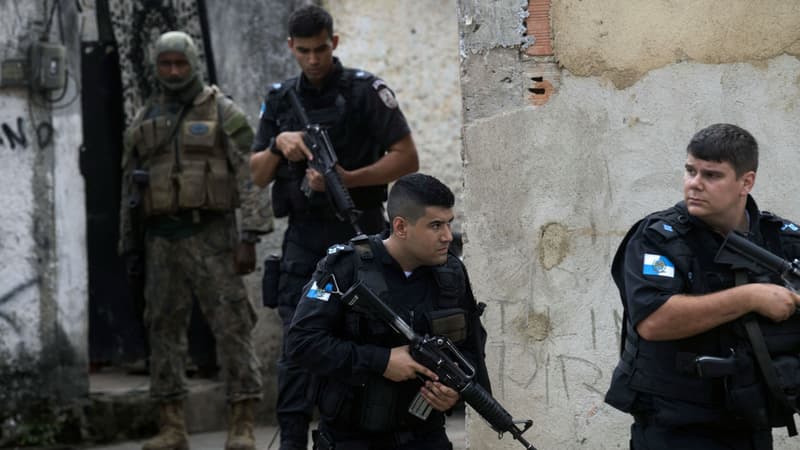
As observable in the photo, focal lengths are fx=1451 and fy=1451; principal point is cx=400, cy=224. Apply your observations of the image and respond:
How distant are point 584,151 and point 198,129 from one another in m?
2.23

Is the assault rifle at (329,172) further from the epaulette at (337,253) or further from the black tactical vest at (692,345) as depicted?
the black tactical vest at (692,345)


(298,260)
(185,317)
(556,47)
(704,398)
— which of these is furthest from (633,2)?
(185,317)

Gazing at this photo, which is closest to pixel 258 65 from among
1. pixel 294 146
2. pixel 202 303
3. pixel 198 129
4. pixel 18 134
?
pixel 198 129

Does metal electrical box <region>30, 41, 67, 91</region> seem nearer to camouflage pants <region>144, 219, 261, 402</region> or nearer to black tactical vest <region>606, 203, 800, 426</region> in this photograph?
camouflage pants <region>144, 219, 261, 402</region>

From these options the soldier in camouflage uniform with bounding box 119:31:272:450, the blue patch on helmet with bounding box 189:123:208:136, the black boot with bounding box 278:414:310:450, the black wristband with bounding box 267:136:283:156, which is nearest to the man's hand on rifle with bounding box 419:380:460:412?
the black boot with bounding box 278:414:310:450

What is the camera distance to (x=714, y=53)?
5609 millimetres

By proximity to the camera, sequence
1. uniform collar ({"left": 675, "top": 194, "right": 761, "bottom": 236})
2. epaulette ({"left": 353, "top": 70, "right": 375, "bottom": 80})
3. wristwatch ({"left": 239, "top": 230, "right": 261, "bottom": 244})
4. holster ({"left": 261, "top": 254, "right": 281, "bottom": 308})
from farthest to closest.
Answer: wristwatch ({"left": 239, "top": 230, "right": 261, "bottom": 244}), epaulette ({"left": 353, "top": 70, "right": 375, "bottom": 80}), holster ({"left": 261, "top": 254, "right": 281, "bottom": 308}), uniform collar ({"left": 675, "top": 194, "right": 761, "bottom": 236})

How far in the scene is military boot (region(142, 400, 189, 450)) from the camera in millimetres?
7195

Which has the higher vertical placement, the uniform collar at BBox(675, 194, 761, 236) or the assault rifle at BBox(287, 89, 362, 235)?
the assault rifle at BBox(287, 89, 362, 235)

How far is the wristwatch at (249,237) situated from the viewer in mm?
6988

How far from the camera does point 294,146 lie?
19.8ft

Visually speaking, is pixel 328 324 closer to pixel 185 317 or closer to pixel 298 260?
pixel 298 260

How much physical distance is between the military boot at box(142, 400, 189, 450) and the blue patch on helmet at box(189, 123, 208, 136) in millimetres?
1357

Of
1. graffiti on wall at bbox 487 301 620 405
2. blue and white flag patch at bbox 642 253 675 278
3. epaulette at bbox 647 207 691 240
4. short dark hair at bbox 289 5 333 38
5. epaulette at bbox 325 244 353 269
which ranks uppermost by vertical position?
short dark hair at bbox 289 5 333 38
